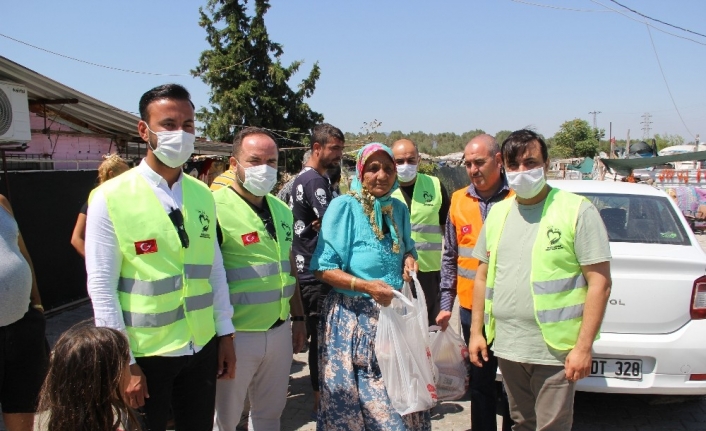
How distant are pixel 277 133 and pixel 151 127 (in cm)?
2724

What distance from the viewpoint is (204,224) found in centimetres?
241

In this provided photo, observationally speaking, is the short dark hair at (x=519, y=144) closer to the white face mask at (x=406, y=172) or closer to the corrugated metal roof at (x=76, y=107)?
the white face mask at (x=406, y=172)

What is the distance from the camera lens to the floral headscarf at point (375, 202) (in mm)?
2975

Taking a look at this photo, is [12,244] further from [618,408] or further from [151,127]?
[618,408]

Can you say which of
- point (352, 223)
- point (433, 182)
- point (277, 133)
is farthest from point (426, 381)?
point (277, 133)

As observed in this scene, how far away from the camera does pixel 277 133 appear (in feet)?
95.4

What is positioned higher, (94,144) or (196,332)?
(94,144)

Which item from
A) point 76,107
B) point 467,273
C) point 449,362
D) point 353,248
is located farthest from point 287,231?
point 76,107

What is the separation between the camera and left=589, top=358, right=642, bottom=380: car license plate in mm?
3641

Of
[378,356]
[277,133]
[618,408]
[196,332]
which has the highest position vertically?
[277,133]

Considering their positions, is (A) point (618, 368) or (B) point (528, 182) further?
(A) point (618, 368)

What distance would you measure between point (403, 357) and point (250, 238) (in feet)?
3.36

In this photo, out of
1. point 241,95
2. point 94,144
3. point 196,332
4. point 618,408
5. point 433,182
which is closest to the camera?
point 196,332

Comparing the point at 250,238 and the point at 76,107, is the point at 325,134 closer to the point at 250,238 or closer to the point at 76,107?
the point at 250,238
